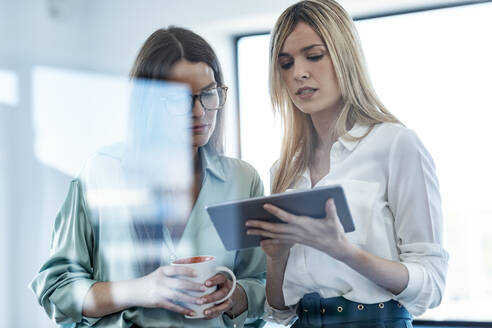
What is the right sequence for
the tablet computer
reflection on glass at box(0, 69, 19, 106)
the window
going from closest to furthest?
the tablet computer → the window → reflection on glass at box(0, 69, 19, 106)

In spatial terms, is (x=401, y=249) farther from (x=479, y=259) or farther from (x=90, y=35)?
(x=90, y=35)

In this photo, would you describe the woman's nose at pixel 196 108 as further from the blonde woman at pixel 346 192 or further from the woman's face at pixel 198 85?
the blonde woman at pixel 346 192

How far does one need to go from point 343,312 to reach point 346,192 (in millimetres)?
164

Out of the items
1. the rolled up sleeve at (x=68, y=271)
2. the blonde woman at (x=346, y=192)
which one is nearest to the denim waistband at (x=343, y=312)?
the blonde woman at (x=346, y=192)

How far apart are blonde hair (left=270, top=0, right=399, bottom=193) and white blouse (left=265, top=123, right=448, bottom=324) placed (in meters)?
0.04

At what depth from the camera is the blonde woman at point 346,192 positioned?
63cm

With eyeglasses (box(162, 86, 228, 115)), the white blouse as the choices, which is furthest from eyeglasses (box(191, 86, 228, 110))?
the white blouse

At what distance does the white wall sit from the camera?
0.75 meters

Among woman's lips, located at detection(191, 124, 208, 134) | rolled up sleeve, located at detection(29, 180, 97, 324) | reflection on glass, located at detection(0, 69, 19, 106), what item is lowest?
rolled up sleeve, located at detection(29, 180, 97, 324)

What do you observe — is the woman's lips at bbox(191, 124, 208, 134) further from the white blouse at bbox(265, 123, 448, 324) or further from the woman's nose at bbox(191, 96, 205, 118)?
the white blouse at bbox(265, 123, 448, 324)

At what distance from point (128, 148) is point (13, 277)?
0.90 ft

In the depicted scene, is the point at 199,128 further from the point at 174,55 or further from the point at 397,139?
the point at 397,139

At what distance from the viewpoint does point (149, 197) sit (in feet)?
2.47

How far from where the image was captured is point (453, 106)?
679 mm
